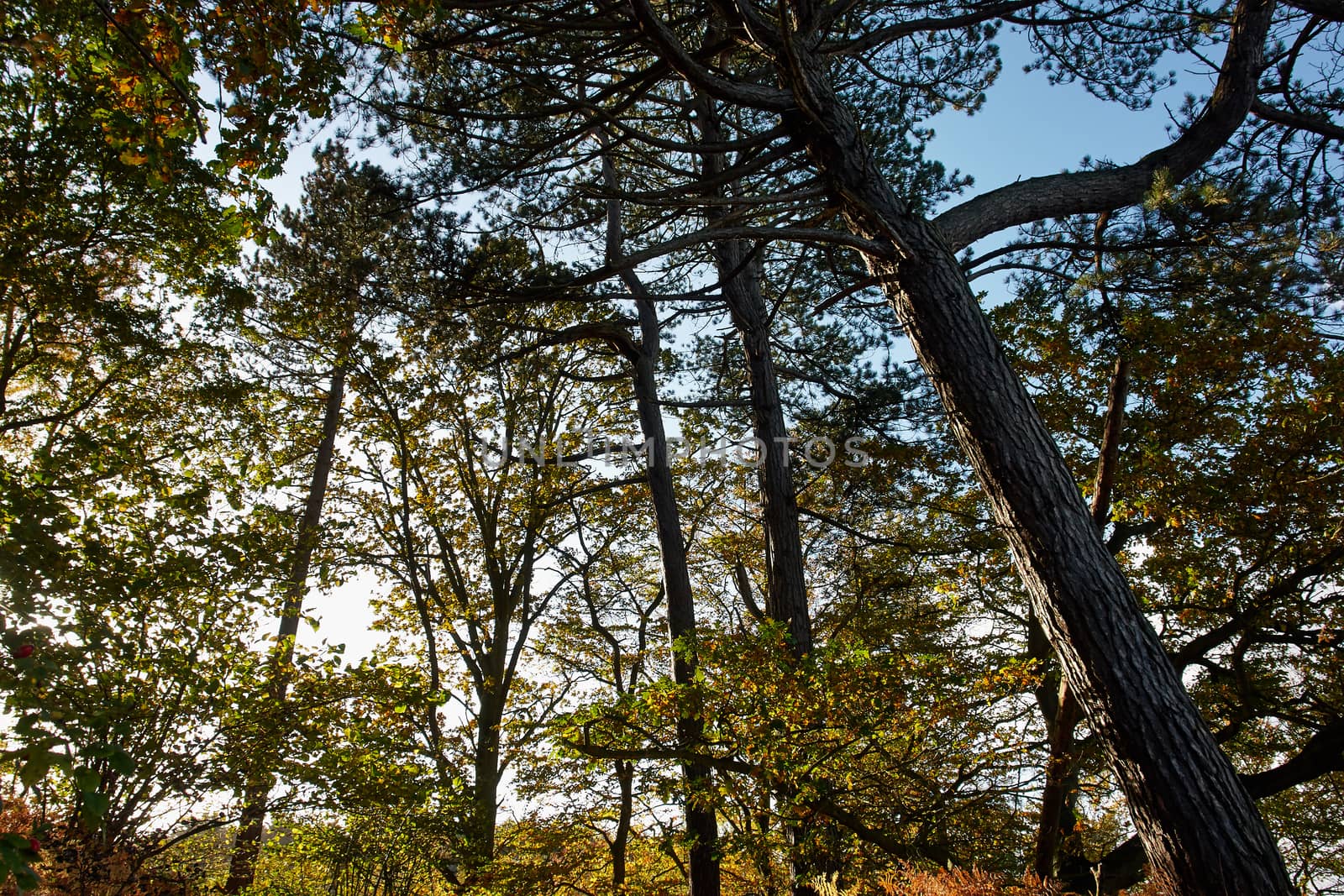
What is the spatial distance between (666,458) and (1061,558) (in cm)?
498

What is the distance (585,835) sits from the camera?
32.9ft

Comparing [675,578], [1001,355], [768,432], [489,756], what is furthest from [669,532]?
[1001,355]

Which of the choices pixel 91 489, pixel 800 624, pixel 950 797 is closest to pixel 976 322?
pixel 950 797

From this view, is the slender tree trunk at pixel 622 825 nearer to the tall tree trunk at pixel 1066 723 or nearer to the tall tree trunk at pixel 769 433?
the tall tree trunk at pixel 769 433

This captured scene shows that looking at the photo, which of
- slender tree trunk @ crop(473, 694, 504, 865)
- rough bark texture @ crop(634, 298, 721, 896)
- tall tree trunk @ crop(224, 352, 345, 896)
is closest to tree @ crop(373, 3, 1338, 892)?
rough bark texture @ crop(634, 298, 721, 896)

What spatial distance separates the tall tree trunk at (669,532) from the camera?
607 centimetres

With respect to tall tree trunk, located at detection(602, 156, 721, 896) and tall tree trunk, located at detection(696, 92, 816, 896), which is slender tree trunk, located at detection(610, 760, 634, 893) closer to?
tall tree trunk, located at detection(602, 156, 721, 896)

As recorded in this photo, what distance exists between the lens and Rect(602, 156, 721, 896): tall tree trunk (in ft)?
19.9

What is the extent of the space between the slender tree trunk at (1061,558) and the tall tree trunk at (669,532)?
99.3 inches

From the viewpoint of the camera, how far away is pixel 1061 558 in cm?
315

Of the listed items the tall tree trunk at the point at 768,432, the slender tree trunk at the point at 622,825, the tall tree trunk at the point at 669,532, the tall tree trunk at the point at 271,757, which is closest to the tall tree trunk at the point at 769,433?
the tall tree trunk at the point at 768,432

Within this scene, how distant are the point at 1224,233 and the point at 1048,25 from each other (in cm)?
195

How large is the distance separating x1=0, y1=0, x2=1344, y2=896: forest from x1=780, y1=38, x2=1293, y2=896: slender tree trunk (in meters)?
0.02

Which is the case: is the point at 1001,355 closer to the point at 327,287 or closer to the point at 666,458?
the point at 666,458
